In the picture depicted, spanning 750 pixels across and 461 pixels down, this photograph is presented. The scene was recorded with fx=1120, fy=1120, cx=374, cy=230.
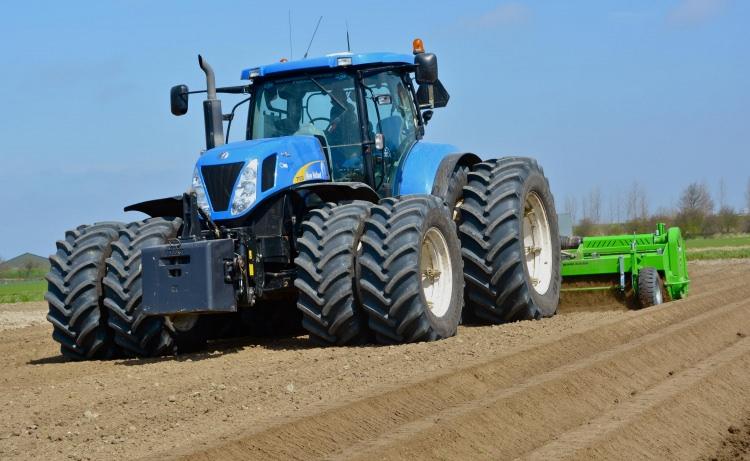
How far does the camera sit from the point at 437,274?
9703 mm

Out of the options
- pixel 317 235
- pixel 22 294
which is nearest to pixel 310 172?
pixel 317 235

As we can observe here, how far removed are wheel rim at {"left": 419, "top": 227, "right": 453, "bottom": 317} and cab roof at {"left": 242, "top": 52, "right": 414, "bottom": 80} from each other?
174 cm

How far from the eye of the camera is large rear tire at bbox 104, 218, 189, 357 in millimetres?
8844

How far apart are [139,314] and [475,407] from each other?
3526 millimetres

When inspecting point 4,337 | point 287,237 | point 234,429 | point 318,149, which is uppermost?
point 318,149

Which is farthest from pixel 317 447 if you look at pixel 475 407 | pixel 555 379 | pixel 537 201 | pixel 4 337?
pixel 4 337

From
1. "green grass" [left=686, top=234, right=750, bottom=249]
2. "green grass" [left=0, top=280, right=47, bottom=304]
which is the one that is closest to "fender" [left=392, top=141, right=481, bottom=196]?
"green grass" [left=0, top=280, right=47, bottom=304]

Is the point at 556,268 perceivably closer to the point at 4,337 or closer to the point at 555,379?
the point at 555,379

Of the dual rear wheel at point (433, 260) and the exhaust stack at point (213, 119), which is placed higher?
the exhaust stack at point (213, 119)

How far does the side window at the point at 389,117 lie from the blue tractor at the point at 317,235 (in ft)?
0.06

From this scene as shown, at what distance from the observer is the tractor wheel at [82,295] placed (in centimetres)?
907

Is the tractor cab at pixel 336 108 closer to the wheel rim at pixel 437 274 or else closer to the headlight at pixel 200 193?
the headlight at pixel 200 193

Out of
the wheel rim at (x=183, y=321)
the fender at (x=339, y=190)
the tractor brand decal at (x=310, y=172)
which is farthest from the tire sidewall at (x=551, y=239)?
the wheel rim at (x=183, y=321)

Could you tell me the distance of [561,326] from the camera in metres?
10.1
